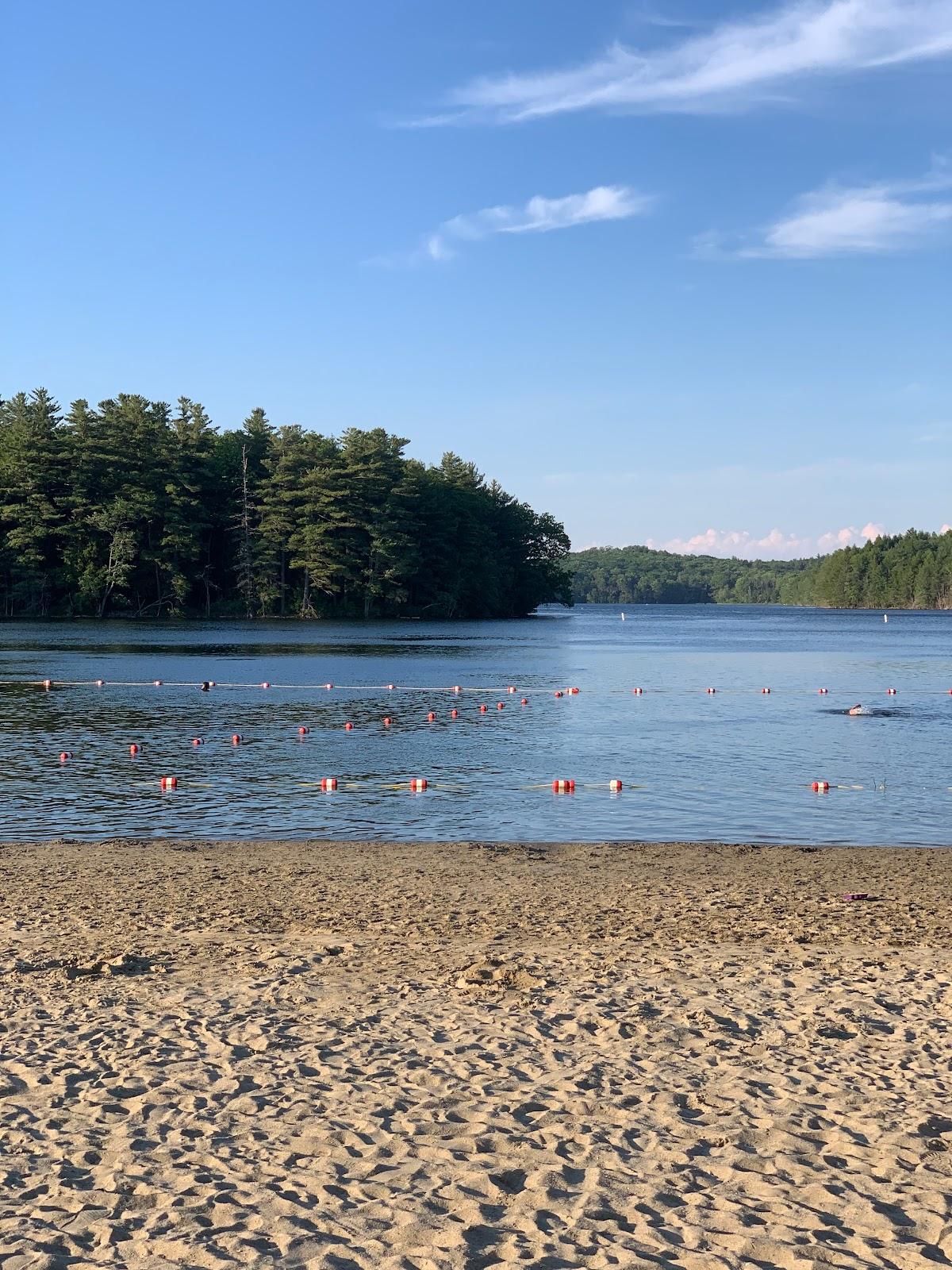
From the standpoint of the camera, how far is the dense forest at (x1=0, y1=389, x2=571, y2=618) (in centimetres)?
10769

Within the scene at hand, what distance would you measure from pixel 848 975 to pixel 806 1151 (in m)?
3.72

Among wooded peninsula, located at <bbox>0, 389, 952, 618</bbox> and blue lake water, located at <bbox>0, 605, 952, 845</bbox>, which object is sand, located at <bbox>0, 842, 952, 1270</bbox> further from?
wooded peninsula, located at <bbox>0, 389, 952, 618</bbox>

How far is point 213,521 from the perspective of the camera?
117375 mm

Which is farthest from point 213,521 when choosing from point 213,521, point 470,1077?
point 470,1077

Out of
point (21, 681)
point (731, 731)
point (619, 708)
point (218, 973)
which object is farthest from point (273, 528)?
point (218, 973)

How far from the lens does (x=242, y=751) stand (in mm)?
26703

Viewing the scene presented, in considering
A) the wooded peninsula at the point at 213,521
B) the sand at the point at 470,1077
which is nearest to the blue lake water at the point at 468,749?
the sand at the point at 470,1077

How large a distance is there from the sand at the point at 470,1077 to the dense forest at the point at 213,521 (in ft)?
328

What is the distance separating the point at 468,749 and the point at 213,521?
9406 centimetres

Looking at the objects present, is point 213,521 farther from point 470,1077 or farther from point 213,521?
point 470,1077

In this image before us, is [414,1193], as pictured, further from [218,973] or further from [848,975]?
[848,975]

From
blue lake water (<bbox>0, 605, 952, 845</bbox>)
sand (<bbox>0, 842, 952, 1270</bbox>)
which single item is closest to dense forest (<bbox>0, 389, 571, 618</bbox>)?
blue lake water (<bbox>0, 605, 952, 845</bbox>)

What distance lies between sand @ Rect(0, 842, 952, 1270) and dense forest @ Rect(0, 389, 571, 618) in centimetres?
10009

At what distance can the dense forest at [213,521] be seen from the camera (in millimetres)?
107688
